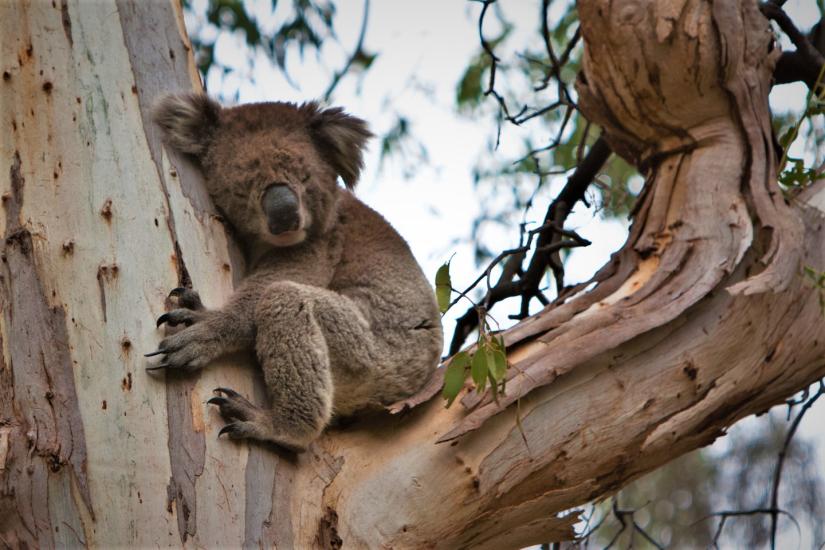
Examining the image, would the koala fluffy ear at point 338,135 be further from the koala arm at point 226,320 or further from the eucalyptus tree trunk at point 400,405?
the eucalyptus tree trunk at point 400,405

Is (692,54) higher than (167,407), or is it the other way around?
(692,54)

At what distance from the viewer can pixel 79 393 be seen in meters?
2.24

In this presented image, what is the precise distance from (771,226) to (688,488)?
4.20 meters

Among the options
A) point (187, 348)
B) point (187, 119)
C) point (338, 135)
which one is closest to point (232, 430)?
point (187, 348)

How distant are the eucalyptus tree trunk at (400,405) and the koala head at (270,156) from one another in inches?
5.4

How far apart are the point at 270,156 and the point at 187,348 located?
3.45ft

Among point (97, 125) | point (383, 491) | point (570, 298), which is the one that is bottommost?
point (383, 491)

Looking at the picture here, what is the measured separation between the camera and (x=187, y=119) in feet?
9.54

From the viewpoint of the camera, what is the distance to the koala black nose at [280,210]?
3066 millimetres

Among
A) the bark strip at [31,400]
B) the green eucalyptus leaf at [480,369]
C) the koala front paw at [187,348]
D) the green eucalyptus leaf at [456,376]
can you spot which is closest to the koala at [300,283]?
the koala front paw at [187,348]

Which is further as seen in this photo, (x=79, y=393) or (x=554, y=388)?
(x=554, y=388)

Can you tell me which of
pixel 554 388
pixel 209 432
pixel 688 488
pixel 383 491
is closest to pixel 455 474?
pixel 383 491

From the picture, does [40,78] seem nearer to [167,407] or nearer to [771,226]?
[167,407]

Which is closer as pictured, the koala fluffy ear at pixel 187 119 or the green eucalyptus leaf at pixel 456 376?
the green eucalyptus leaf at pixel 456 376
